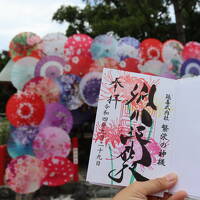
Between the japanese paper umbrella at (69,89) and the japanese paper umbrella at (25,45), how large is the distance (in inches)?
18.5

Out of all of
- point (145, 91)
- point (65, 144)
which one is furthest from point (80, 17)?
point (145, 91)

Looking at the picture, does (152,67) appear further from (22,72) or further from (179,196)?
(179,196)

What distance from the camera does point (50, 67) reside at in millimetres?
3410

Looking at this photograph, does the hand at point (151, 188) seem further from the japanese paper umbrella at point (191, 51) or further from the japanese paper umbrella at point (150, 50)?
the japanese paper umbrella at point (191, 51)

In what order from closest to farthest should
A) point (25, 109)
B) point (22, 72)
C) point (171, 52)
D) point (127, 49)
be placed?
point (25, 109)
point (22, 72)
point (127, 49)
point (171, 52)

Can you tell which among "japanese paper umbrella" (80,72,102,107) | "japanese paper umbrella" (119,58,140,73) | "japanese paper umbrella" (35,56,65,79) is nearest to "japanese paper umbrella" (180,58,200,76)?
"japanese paper umbrella" (119,58,140,73)

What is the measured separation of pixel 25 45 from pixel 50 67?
0.47 m

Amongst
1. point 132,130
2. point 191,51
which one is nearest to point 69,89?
point 191,51

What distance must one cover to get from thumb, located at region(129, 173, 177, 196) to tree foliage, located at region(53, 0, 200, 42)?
5.96 metres

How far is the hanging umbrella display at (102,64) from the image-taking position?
3.49 metres

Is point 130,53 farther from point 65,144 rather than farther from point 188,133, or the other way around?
point 188,133

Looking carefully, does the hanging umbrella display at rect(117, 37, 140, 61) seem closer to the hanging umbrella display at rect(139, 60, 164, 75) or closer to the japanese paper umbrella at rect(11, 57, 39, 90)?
the hanging umbrella display at rect(139, 60, 164, 75)

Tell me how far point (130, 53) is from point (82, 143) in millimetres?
2564

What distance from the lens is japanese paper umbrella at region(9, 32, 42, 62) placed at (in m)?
3.54
